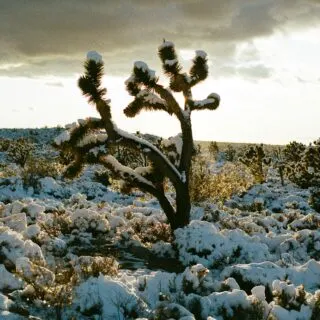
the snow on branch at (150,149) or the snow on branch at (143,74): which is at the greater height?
the snow on branch at (143,74)

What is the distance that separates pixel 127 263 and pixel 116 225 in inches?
105

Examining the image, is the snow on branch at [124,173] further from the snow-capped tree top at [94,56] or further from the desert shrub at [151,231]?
the snow-capped tree top at [94,56]

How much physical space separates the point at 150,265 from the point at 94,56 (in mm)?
4649

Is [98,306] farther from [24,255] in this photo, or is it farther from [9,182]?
[9,182]

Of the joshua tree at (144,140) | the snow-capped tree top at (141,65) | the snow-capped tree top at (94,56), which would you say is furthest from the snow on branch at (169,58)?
the snow-capped tree top at (94,56)

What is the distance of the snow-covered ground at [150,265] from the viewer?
19.7 ft

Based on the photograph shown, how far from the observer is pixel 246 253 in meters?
9.70

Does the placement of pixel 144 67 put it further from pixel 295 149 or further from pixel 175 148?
pixel 295 149

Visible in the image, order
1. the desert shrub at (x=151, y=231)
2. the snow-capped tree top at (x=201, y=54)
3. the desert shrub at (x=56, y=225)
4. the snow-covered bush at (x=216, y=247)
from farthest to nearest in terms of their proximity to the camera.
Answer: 1. the snow-capped tree top at (x=201, y=54)
2. the desert shrub at (x=151, y=231)
3. the desert shrub at (x=56, y=225)
4. the snow-covered bush at (x=216, y=247)

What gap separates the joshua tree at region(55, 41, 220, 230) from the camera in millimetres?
11094

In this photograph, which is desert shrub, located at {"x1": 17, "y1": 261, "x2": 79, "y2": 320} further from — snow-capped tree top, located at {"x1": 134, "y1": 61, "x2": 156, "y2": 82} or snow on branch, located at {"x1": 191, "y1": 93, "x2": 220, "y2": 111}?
snow on branch, located at {"x1": 191, "y1": 93, "x2": 220, "y2": 111}

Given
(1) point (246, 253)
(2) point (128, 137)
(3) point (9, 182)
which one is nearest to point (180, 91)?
(2) point (128, 137)

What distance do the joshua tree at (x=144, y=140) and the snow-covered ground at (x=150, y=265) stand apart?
3.15 ft

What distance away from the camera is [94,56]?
36.2 ft
